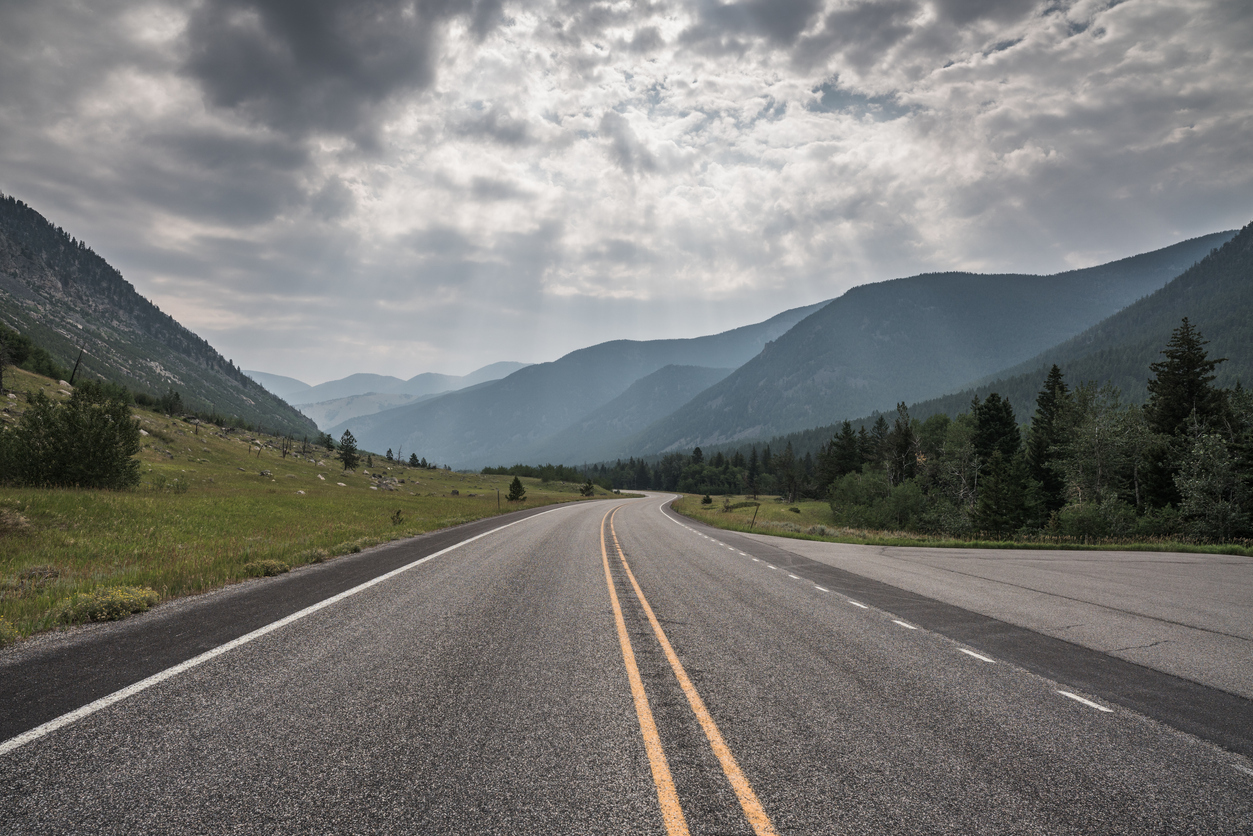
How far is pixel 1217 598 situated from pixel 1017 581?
3.51 meters

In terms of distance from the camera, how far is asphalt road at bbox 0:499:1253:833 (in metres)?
3.23

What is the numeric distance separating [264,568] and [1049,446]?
206ft

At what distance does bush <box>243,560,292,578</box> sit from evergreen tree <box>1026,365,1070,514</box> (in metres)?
57.4

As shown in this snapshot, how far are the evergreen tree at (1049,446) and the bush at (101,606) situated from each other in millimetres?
59449

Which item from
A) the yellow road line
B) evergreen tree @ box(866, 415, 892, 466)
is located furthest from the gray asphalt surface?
evergreen tree @ box(866, 415, 892, 466)

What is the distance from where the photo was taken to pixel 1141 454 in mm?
40844

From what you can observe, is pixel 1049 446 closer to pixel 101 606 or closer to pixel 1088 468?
pixel 1088 468

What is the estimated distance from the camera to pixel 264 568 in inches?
442

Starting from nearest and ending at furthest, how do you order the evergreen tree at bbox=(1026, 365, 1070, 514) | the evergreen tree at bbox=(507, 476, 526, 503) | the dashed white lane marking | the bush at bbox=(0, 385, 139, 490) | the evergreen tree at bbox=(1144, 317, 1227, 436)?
the dashed white lane marking < the bush at bbox=(0, 385, 139, 490) < the evergreen tree at bbox=(1144, 317, 1227, 436) < the evergreen tree at bbox=(1026, 365, 1070, 514) < the evergreen tree at bbox=(507, 476, 526, 503)

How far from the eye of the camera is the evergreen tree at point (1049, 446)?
47812mm

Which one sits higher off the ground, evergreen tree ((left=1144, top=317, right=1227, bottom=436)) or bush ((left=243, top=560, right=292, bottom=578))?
evergreen tree ((left=1144, top=317, right=1227, bottom=436))

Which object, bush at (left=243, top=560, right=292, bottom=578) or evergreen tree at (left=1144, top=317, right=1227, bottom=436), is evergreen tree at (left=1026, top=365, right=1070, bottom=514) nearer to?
evergreen tree at (left=1144, top=317, right=1227, bottom=436)

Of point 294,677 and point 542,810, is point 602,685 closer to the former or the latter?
point 542,810

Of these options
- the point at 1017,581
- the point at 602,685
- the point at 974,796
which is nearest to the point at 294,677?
the point at 602,685
